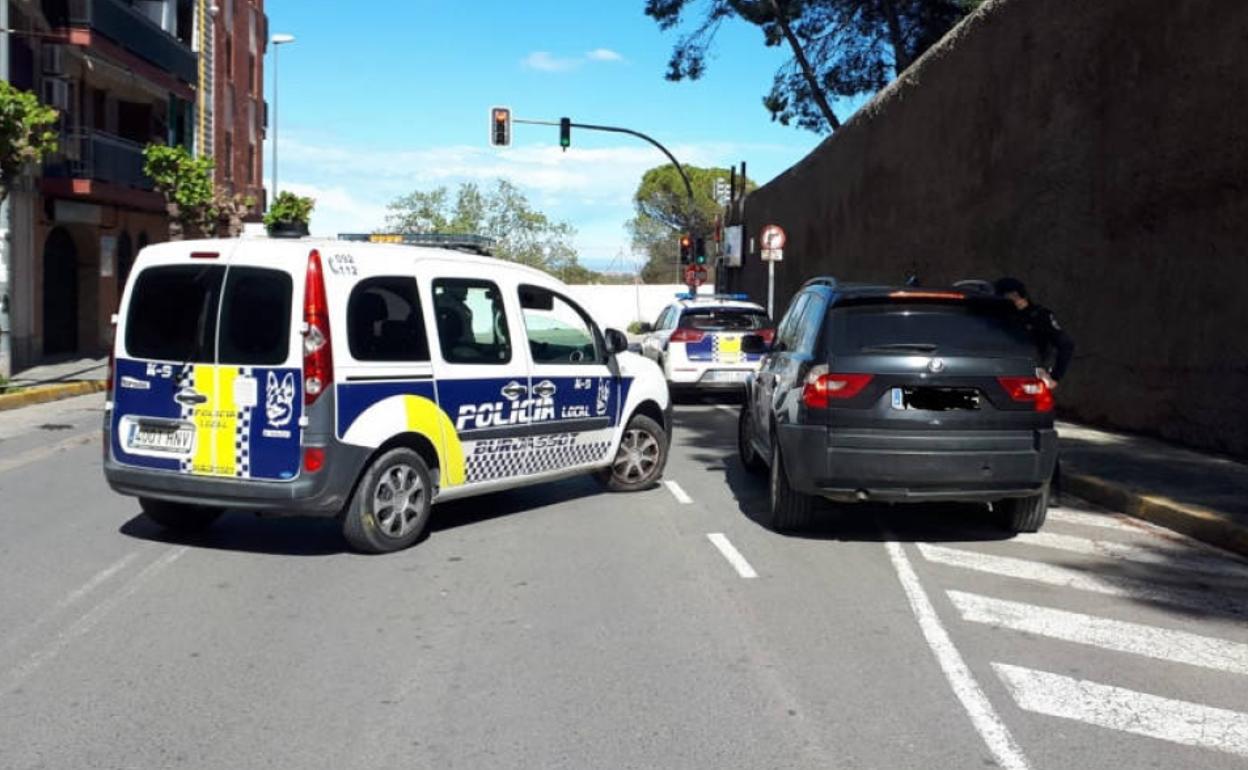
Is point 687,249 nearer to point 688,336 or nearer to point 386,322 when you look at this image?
point 688,336

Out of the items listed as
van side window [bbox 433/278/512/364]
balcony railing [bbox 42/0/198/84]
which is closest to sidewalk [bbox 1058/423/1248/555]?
van side window [bbox 433/278/512/364]

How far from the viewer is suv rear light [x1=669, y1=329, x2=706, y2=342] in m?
17.5

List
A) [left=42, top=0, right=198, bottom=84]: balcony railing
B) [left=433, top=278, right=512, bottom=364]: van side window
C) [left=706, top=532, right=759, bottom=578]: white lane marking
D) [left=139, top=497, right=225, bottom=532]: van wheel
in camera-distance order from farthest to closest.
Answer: [left=42, top=0, right=198, bottom=84]: balcony railing
[left=139, top=497, right=225, bottom=532]: van wheel
[left=433, top=278, right=512, bottom=364]: van side window
[left=706, top=532, right=759, bottom=578]: white lane marking

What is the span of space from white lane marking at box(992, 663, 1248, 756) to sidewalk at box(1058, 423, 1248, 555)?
3.61m

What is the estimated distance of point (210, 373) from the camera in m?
7.29

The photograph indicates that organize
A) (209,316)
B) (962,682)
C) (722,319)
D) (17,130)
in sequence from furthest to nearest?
(722,319) → (17,130) → (209,316) → (962,682)

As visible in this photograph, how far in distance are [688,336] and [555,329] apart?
851 cm

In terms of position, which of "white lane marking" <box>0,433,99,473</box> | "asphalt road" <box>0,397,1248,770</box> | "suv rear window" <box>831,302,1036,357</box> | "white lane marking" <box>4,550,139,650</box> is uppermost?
"suv rear window" <box>831,302,1036,357</box>

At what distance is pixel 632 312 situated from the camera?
208 ft

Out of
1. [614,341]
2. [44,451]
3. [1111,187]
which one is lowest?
[44,451]

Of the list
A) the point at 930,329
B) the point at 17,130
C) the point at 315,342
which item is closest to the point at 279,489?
the point at 315,342

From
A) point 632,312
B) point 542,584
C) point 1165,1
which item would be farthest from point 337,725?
point 632,312

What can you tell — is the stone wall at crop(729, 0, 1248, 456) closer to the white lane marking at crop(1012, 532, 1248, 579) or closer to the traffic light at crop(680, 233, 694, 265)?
the white lane marking at crop(1012, 532, 1248, 579)

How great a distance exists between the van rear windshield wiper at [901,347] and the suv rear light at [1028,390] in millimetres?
492
